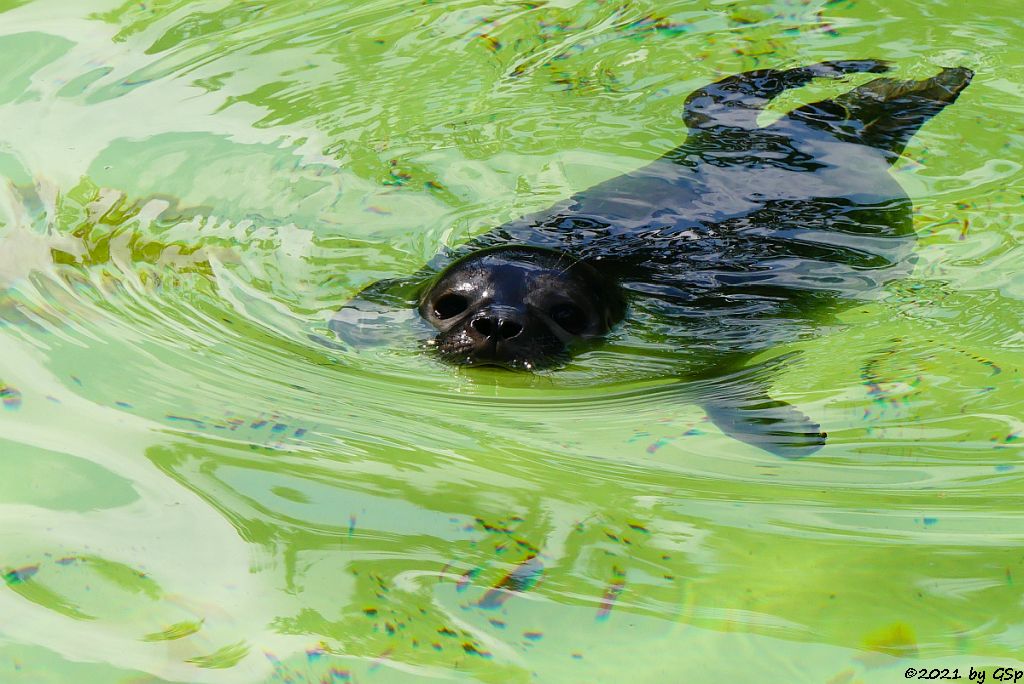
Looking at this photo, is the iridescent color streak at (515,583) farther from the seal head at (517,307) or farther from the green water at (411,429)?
the seal head at (517,307)

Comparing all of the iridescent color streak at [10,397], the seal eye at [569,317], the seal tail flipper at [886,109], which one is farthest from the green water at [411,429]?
the seal eye at [569,317]

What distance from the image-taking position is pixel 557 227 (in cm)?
580

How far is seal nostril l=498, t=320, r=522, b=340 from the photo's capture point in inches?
178

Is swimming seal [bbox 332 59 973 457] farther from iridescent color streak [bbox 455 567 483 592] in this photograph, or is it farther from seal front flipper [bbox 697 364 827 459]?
iridescent color streak [bbox 455 567 483 592]

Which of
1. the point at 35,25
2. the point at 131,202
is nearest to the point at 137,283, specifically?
the point at 131,202

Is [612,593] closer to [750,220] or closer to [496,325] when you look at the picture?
[496,325]

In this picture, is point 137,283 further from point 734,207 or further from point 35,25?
point 35,25

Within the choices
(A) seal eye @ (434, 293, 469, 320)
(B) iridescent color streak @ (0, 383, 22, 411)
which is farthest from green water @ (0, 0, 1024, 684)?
(A) seal eye @ (434, 293, 469, 320)

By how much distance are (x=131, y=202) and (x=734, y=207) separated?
296cm

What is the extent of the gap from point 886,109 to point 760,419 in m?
3.60

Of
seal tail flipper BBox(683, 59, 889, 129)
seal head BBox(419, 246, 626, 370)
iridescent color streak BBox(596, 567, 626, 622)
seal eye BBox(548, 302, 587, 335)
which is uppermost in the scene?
iridescent color streak BBox(596, 567, 626, 622)

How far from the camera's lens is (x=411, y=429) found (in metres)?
3.69

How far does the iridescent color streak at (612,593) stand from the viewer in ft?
9.24

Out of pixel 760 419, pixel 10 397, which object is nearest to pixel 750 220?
pixel 760 419
